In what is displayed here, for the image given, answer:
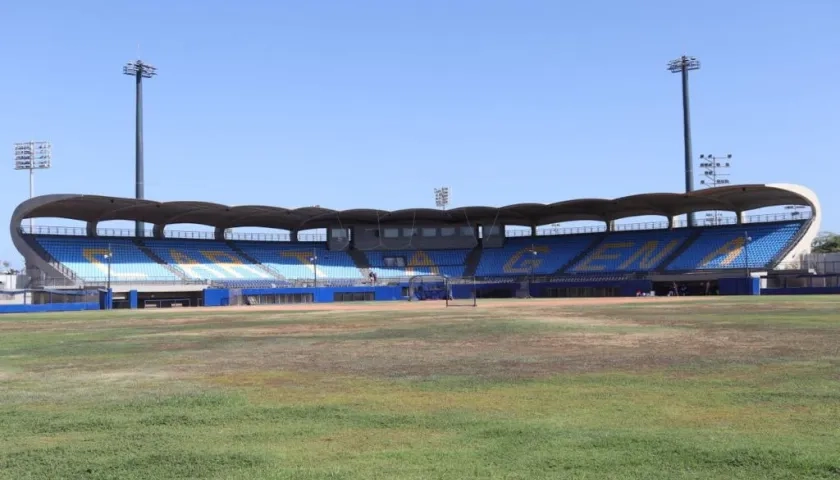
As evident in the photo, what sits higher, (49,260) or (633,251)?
(633,251)

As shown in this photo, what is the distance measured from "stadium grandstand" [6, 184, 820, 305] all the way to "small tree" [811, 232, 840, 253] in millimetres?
48237

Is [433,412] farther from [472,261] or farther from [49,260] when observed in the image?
[472,261]

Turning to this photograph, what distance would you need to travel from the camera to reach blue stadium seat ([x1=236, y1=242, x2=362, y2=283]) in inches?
3703

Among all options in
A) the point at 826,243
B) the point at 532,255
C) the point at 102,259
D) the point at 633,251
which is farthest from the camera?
the point at 826,243

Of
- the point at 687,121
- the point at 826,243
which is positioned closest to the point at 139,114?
the point at 687,121

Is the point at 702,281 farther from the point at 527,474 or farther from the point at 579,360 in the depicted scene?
the point at 527,474

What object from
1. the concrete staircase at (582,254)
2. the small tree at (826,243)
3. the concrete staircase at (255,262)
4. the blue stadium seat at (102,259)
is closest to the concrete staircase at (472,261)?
the concrete staircase at (582,254)

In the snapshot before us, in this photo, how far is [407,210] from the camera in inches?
3780

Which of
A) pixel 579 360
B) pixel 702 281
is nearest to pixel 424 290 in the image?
pixel 702 281

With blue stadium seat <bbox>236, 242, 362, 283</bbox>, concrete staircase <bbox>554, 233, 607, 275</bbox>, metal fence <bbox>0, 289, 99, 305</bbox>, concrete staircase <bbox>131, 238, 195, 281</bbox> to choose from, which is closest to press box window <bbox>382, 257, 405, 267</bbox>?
blue stadium seat <bbox>236, 242, 362, 283</bbox>

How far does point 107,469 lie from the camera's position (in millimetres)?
7684

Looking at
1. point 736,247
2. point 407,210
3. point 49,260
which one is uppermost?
point 407,210

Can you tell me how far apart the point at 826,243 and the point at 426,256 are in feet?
263

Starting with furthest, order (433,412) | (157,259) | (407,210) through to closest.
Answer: (407,210) < (157,259) < (433,412)
